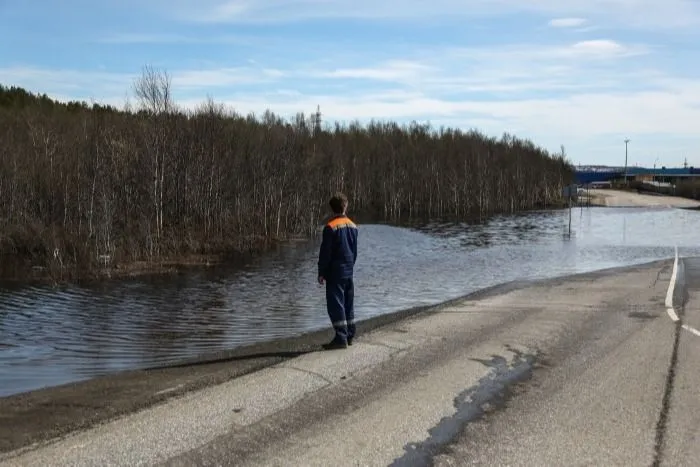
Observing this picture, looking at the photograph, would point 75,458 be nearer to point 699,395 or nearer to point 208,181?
point 699,395

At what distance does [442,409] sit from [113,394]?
12.3ft

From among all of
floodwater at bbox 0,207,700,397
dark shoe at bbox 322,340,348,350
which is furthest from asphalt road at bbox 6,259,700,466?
floodwater at bbox 0,207,700,397

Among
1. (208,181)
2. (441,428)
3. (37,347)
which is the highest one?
(208,181)

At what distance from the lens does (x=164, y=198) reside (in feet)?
126

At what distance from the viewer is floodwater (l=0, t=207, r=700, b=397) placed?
1313 centimetres

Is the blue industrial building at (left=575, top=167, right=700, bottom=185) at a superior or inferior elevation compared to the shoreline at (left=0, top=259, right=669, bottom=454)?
superior

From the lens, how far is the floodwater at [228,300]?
13132mm

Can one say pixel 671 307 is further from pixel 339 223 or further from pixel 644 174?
pixel 644 174

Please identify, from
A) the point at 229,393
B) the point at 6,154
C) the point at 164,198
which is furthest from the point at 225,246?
the point at 229,393

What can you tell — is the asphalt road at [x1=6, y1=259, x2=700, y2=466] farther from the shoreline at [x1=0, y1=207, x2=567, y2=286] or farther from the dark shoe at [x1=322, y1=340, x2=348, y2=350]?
the shoreline at [x1=0, y1=207, x2=567, y2=286]

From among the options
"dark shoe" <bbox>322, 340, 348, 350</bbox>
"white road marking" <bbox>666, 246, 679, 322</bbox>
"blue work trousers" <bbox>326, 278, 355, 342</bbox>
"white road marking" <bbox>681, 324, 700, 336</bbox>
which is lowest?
"white road marking" <bbox>666, 246, 679, 322</bbox>

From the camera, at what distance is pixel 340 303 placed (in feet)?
33.4

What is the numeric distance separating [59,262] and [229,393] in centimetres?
2051

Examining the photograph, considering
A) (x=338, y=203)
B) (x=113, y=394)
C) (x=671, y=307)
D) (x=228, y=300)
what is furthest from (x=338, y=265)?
(x=228, y=300)
